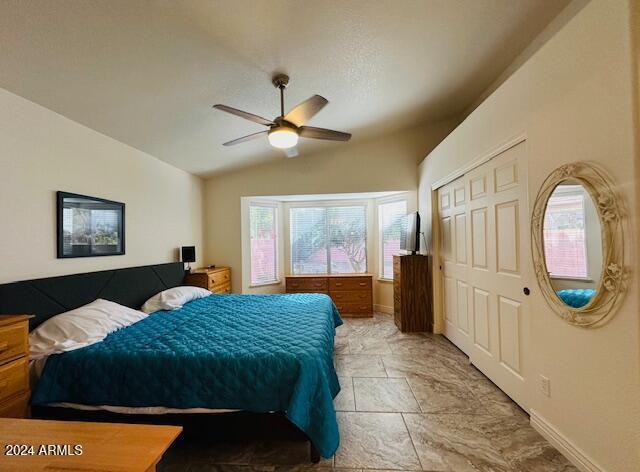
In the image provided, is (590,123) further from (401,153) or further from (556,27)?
(401,153)

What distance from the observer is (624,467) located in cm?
130

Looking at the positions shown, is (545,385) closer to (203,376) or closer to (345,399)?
(345,399)

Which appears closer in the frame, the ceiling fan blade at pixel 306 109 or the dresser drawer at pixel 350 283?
the ceiling fan blade at pixel 306 109

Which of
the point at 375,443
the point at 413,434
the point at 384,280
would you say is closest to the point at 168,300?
the point at 375,443

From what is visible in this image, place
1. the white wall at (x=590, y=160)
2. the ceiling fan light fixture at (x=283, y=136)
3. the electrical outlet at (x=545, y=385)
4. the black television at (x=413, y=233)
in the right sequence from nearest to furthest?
the white wall at (x=590, y=160) → the electrical outlet at (x=545, y=385) → the ceiling fan light fixture at (x=283, y=136) → the black television at (x=413, y=233)

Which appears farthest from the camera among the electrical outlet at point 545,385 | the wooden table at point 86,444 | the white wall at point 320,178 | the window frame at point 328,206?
the window frame at point 328,206

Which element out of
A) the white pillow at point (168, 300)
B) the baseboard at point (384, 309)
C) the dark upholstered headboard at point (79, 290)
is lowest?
the baseboard at point (384, 309)

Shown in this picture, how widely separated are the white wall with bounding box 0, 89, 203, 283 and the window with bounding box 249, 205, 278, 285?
1.59 m

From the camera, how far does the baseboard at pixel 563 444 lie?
4.89ft

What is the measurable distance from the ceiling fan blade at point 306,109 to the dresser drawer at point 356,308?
11.2 feet

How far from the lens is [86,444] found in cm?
100

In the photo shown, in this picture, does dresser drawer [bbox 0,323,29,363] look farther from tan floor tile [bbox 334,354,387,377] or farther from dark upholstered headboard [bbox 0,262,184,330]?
tan floor tile [bbox 334,354,387,377]

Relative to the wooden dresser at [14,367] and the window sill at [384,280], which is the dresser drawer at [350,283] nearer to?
the window sill at [384,280]

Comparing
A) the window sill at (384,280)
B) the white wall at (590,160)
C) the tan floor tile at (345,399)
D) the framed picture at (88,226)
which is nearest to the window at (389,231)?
the window sill at (384,280)
